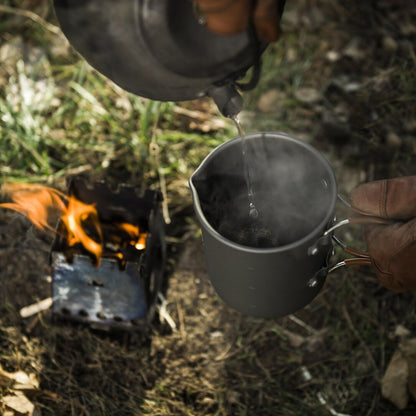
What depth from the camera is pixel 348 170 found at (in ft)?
8.18

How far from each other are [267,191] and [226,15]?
0.77 m

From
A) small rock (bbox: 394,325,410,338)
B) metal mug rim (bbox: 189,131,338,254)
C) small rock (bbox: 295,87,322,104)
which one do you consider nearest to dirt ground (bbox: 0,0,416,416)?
small rock (bbox: 394,325,410,338)

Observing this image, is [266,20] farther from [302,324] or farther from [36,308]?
[36,308]

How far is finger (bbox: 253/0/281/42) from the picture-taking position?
112 centimetres

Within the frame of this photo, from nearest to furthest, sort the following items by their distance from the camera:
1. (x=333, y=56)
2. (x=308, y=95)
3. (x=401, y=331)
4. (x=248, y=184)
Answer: (x=248, y=184) → (x=401, y=331) → (x=308, y=95) → (x=333, y=56)

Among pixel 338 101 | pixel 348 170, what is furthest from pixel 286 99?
pixel 348 170

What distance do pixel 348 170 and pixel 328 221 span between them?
1.19 m

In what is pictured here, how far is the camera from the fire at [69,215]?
6.42 feet

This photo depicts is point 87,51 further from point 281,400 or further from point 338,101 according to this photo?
point 338,101

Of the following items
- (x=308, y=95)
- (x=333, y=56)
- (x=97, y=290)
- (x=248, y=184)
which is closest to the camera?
(x=248, y=184)

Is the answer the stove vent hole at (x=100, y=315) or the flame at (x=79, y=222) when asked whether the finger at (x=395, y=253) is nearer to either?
the flame at (x=79, y=222)

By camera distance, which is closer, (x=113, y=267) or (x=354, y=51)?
(x=113, y=267)

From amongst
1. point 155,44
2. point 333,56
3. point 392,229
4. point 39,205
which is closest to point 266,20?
point 155,44

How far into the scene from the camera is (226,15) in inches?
42.9
